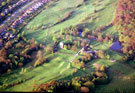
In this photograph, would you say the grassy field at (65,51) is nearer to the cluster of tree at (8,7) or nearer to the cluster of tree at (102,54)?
the cluster of tree at (102,54)

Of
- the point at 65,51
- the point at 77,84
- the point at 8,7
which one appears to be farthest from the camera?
the point at 8,7

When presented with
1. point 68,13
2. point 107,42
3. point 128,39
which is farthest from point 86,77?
point 68,13

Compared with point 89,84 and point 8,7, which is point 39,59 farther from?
point 8,7

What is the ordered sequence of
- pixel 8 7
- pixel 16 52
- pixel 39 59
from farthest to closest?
1. pixel 8 7
2. pixel 16 52
3. pixel 39 59

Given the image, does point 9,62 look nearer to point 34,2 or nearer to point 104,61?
point 104,61

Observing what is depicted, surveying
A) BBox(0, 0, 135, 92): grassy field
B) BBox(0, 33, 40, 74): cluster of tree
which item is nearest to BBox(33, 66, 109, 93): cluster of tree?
BBox(0, 0, 135, 92): grassy field

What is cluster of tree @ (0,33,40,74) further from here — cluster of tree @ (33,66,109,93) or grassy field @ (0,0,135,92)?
cluster of tree @ (33,66,109,93)

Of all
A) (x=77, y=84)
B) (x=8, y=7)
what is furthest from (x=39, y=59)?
(x=8, y=7)
